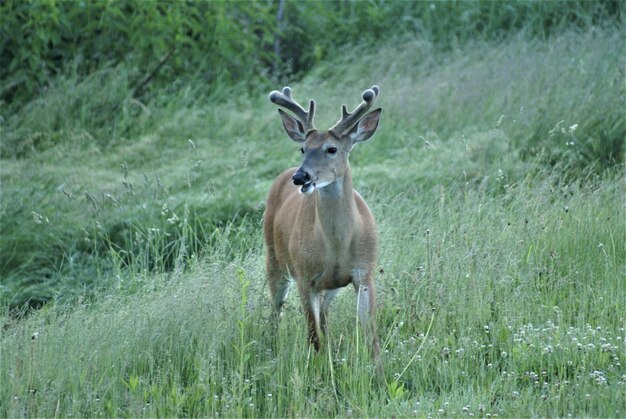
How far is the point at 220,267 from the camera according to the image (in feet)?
23.0

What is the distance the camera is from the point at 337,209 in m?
6.09

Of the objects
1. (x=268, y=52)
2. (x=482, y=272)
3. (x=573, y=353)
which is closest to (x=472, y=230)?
(x=482, y=272)

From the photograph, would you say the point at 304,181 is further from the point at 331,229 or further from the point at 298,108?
the point at 298,108

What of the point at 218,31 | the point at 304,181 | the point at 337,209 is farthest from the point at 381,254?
the point at 218,31

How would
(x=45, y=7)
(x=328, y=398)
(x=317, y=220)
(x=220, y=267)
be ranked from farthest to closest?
1. (x=45, y=7)
2. (x=220, y=267)
3. (x=317, y=220)
4. (x=328, y=398)

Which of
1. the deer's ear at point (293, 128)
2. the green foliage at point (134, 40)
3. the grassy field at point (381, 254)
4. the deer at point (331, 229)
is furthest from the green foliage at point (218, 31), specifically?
the deer at point (331, 229)

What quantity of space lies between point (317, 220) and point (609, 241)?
6.60 feet

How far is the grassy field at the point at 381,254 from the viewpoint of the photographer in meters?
5.35

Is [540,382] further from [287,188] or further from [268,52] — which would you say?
[268,52]

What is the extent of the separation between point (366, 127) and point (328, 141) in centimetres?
37

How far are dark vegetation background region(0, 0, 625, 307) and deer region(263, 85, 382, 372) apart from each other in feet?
17.5

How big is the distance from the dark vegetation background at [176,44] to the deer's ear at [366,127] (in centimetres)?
530

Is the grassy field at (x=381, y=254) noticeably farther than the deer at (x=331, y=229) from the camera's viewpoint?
No

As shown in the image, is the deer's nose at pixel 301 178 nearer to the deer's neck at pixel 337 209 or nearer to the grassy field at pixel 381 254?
the deer's neck at pixel 337 209
